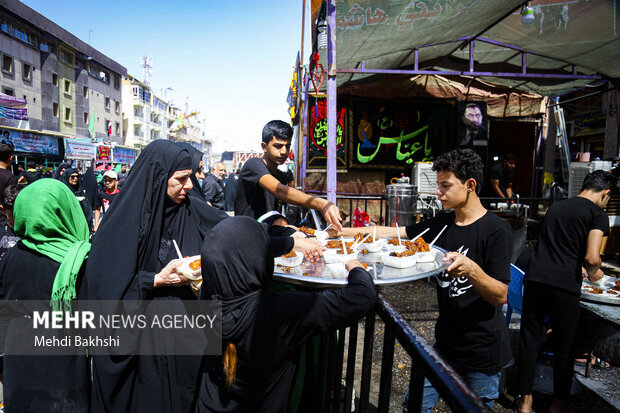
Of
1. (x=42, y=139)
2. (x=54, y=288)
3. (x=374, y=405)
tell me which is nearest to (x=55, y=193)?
(x=54, y=288)

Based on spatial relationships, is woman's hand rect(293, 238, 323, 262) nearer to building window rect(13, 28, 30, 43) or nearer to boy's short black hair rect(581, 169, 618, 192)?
boy's short black hair rect(581, 169, 618, 192)

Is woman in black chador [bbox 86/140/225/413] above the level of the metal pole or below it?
below

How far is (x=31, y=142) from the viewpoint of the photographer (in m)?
23.5

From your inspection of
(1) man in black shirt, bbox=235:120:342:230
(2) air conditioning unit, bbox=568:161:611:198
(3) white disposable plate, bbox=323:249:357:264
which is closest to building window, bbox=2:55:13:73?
(1) man in black shirt, bbox=235:120:342:230

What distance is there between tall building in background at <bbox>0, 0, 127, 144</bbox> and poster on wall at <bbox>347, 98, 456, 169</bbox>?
2490cm

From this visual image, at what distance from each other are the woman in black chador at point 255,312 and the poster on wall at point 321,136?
8.66m

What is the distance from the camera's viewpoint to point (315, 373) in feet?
6.91

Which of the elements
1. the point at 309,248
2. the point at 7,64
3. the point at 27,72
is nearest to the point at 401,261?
the point at 309,248

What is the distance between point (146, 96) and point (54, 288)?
6248 cm

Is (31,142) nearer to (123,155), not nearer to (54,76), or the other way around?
(54,76)

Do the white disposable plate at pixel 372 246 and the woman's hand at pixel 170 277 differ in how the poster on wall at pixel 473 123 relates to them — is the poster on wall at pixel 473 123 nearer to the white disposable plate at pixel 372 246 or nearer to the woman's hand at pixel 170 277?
the white disposable plate at pixel 372 246

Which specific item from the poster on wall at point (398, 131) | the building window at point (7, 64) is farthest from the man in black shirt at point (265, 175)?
the building window at point (7, 64)

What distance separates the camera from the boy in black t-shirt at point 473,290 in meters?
2.04

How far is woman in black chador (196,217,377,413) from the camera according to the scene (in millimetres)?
1394
